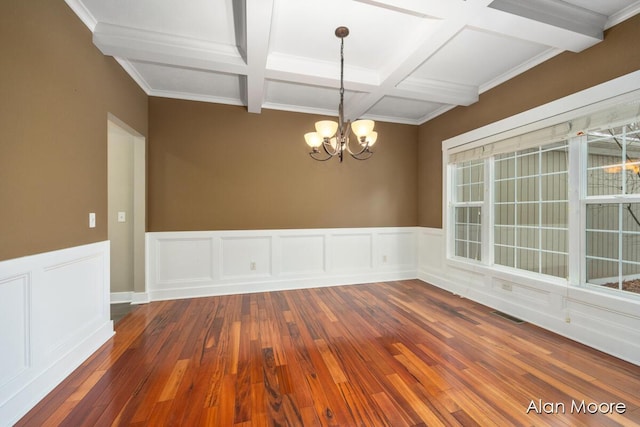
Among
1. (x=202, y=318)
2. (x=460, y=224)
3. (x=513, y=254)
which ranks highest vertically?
(x=460, y=224)

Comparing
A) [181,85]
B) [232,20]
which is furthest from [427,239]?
[181,85]

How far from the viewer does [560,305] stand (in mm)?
2604

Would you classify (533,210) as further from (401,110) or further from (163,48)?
(163,48)

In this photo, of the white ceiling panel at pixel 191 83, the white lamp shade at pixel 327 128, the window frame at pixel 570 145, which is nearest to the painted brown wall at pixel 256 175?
the white ceiling panel at pixel 191 83

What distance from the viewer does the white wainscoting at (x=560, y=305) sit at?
2.15 m

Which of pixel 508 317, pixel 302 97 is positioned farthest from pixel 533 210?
pixel 302 97

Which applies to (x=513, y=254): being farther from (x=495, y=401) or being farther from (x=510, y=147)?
(x=495, y=401)

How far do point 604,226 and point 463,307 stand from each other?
159 cm

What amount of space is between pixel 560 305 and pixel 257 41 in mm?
3746

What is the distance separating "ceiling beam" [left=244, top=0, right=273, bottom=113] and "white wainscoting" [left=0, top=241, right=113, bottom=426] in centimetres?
219

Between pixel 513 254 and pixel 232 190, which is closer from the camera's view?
pixel 513 254

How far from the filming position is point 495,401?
1677mm

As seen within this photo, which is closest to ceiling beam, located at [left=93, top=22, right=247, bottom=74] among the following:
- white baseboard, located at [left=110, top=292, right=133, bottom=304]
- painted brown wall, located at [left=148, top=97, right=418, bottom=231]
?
painted brown wall, located at [left=148, top=97, right=418, bottom=231]

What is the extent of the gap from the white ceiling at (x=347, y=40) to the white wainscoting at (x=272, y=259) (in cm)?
198
